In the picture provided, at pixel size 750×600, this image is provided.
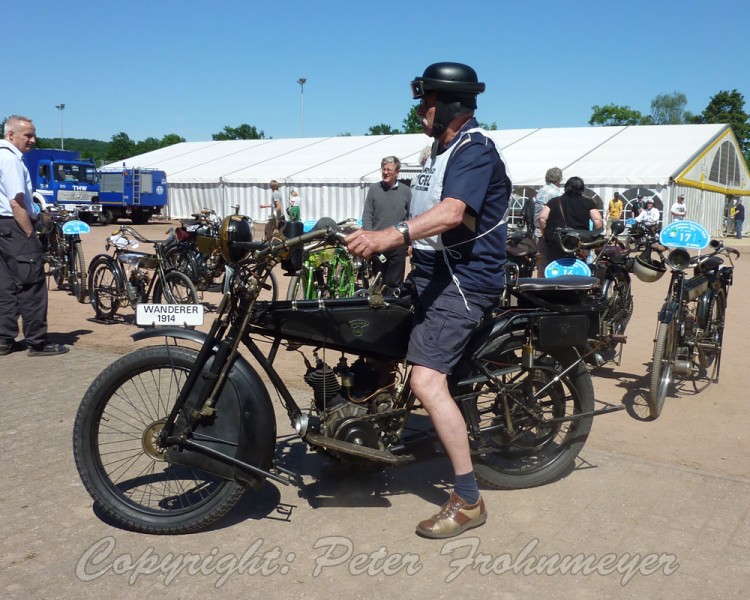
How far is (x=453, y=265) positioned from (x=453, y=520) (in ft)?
3.93

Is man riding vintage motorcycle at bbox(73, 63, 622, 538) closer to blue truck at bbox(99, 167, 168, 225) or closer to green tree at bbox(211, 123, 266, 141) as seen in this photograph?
blue truck at bbox(99, 167, 168, 225)

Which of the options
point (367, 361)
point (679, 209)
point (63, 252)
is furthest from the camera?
point (679, 209)

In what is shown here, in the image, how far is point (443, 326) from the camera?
11.5 ft

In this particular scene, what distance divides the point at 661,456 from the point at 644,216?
2073 centimetres

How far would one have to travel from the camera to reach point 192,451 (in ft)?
11.5

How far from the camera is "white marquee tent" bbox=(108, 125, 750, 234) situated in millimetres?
25906

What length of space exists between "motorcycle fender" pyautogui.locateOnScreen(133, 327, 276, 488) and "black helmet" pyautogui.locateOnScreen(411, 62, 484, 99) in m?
1.52

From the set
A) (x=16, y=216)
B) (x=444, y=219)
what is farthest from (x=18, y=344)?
(x=444, y=219)

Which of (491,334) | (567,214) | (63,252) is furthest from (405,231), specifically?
(63,252)

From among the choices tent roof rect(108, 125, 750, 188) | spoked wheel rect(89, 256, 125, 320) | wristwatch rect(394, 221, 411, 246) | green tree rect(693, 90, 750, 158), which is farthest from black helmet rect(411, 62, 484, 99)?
green tree rect(693, 90, 750, 158)

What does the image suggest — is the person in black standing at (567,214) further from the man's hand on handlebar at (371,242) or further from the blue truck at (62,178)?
the blue truck at (62,178)

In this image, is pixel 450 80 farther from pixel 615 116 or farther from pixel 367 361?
pixel 615 116

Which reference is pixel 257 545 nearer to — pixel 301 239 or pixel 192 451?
pixel 192 451

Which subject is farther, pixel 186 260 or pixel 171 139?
pixel 171 139
